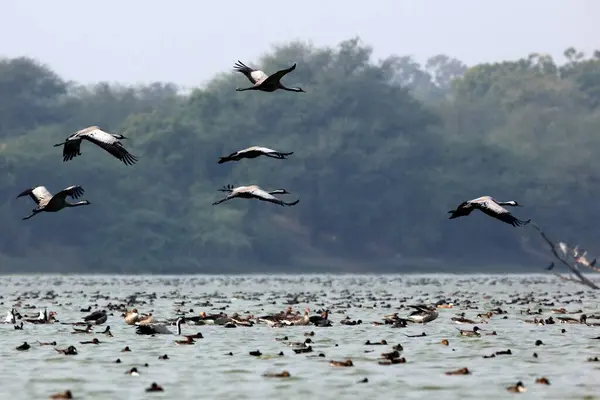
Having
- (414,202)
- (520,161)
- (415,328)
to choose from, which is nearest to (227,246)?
(414,202)

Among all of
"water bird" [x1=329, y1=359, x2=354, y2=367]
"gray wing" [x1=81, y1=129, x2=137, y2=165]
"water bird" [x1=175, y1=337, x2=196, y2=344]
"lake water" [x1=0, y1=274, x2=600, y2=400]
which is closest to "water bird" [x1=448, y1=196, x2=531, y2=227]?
"lake water" [x1=0, y1=274, x2=600, y2=400]

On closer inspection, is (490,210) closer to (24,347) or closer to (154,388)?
(154,388)

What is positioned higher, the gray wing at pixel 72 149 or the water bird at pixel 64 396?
the gray wing at pixel 72 149

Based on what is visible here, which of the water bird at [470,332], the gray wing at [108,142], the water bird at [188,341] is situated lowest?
the water bird at [188,341]

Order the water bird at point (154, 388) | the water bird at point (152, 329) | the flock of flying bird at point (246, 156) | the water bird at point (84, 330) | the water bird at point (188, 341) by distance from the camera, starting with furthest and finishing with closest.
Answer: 1. the water bird at point (84, 330)
2. the water bird at point (152, 329)
3. the water bird at point (188, 341)
4. the flock of flying bird at point (246, 156)
5. the water bird at point (154, 388)

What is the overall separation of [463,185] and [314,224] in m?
13.7

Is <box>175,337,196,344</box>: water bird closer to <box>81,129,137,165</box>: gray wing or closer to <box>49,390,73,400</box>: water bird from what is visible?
<box>81,129,137,165</box>: gray wing

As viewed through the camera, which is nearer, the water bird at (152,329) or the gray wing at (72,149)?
the gray wing at (72,149)

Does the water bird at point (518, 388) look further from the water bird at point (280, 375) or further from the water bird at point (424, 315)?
the water bird at point (424, 315)

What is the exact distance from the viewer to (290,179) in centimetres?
13025

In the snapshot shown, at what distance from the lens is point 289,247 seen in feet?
435

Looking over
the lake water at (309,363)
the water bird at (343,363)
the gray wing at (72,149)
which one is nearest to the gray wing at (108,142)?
the gray wing at (72,149)

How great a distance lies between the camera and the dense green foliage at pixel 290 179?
122 metres

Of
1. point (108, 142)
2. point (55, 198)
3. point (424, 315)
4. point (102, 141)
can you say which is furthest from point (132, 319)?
point (108, 142)
